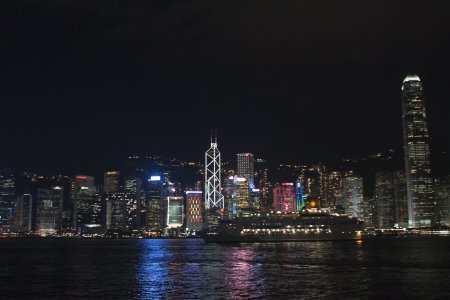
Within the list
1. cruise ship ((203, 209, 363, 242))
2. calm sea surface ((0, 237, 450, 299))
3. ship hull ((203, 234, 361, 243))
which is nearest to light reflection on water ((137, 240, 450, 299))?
calm sea surface ((0, 237, 450, 299))

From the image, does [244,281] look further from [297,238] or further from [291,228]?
[291,228]

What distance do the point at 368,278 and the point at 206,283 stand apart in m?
16.1

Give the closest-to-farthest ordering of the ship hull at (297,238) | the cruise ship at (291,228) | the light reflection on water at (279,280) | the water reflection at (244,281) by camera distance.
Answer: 1. the water reflection at (244,281)
2. the light reflection on water at (279,280)
3. the ship hull at (297,238)
4. the cruise ship at (291,228)

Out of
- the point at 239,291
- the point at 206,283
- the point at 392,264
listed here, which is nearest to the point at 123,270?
the point at 206,283

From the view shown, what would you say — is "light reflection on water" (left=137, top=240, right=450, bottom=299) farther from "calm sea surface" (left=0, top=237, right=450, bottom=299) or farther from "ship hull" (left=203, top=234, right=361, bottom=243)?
"ship hull" (left=203, top=234, right=361, bottom=243)

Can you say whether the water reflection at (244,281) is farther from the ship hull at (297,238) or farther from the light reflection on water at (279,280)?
the ship hull at (297,238)

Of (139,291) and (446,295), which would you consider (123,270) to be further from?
(446,295)

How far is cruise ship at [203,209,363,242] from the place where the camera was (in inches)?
6191

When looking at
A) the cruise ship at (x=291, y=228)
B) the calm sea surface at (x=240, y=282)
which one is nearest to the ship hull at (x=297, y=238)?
the cruise ship at (x=291, y=228)

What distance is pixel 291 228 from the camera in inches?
6216

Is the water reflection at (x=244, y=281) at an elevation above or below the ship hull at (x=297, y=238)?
above

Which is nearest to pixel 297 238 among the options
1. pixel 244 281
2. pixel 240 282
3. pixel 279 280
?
pixel 279 280

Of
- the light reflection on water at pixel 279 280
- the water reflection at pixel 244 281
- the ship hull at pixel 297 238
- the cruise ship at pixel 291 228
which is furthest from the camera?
the cruise ship at pixel 291 228

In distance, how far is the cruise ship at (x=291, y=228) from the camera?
15725 cm
